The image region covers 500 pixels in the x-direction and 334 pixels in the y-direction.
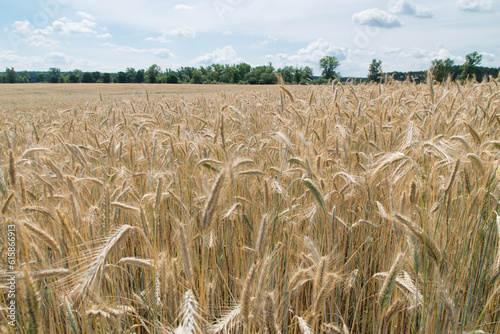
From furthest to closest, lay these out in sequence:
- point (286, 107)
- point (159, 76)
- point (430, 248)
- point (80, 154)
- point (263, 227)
A: point (159, 76) → point (286, 107) → point (80, 154) → point (263, 227) → point (430, 248)

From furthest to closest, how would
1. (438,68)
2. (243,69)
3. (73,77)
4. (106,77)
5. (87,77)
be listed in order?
(243,69) < (87,77) < (106,77) < (73,77) < (438,68)

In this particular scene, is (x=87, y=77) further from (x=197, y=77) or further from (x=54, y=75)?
(x=197, y=77)

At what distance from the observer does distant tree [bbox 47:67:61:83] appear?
82.5 metres

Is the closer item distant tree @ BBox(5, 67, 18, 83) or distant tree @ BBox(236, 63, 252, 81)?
distant tree @ BBox(5, 67, 18, 83)

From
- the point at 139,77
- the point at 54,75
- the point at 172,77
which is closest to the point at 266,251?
the point at 172,77

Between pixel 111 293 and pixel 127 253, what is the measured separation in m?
0.48

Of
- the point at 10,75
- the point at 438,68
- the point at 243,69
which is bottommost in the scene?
the point at 438,68

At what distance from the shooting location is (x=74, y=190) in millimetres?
1682

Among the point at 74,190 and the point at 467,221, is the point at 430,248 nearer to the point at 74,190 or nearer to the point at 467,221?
the point at 467,221

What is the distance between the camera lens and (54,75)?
8294 cm

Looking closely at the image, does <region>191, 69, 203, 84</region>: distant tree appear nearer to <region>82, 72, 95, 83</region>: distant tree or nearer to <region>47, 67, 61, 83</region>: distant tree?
<region>82, 72, 95, 83</region>: distant tree

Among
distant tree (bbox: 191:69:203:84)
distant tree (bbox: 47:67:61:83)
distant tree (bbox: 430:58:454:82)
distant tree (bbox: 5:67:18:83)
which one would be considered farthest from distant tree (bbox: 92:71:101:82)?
distant tree (bbox: 430:58:454:82)

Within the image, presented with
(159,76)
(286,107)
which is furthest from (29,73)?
(286,107)

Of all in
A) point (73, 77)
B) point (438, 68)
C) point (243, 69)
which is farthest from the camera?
point (243, 69)
